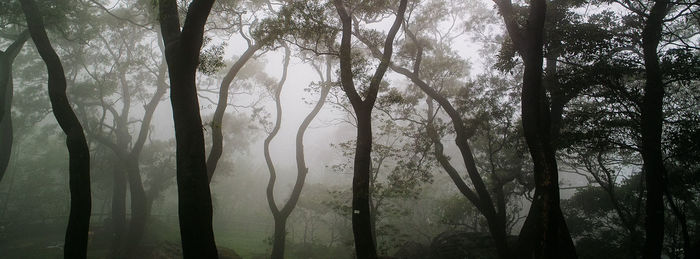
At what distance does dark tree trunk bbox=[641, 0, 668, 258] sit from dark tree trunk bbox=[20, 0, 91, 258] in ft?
43.1

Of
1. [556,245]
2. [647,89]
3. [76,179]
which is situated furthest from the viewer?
[647,89]

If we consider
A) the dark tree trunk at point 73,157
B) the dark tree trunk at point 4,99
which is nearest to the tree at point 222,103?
the dark tree trunk at point 73,157

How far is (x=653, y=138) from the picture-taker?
325 inches

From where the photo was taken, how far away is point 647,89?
8.56 meters

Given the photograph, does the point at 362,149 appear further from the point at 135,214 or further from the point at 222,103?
the point at 135,214

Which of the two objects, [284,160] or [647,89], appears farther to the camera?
[284,160]

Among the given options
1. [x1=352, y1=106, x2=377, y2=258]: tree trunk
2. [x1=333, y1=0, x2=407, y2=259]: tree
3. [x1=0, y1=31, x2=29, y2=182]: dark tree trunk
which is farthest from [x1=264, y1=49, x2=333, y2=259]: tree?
[x1=0, y1=31, x2=29, y2=182]: dark tree trunk

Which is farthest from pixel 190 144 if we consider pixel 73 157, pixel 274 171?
pixel 274 171

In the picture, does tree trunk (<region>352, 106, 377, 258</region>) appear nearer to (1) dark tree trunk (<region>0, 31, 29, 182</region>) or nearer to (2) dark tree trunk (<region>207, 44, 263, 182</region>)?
(2) dark tree trunk (<region>207, 44, 263, 182</region>)

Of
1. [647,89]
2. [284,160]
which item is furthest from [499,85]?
[284,160]

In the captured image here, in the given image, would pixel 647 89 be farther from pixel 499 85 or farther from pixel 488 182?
pixel 488 182

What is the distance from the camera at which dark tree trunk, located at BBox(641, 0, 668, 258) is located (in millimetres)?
8008

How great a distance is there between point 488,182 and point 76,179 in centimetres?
1907

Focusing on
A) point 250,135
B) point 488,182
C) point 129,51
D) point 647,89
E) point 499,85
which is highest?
point 129,51
